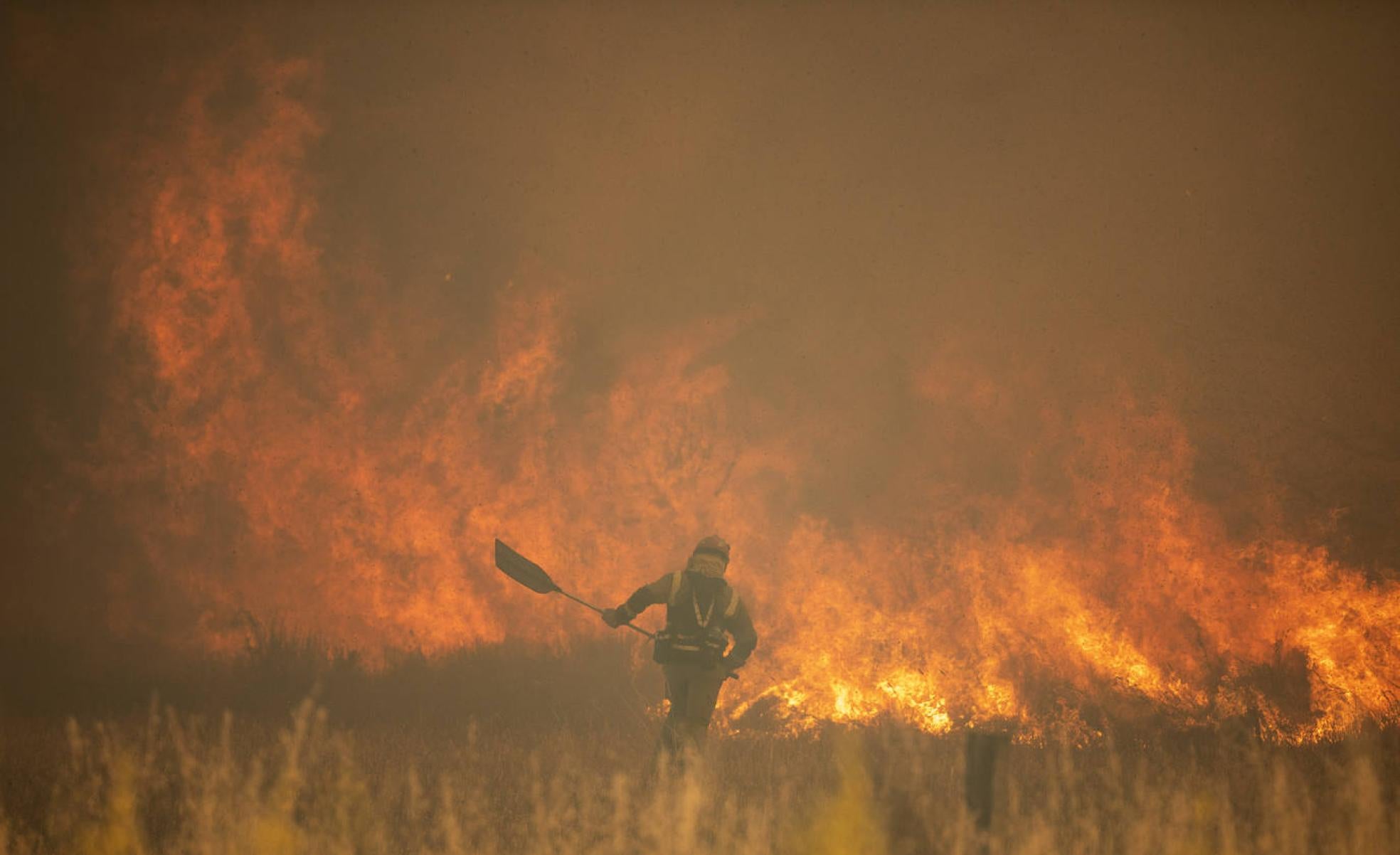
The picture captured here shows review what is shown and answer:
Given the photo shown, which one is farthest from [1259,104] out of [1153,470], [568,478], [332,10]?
[332,10]

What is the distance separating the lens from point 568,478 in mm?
12734

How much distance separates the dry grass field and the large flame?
2.26 feet

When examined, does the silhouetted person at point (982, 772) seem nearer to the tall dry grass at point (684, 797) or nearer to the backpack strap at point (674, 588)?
the tall dry grass at point (684, 797)

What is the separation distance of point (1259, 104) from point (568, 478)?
9.25m

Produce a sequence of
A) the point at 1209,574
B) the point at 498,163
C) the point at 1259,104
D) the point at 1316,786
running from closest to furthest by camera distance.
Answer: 1. the point at 1316,786
2. the point at 1209,574
3. the point at 1259,104
4. the point at 498,163

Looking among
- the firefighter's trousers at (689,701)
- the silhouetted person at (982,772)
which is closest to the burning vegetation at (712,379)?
the firefighter's trousers at (689,701)

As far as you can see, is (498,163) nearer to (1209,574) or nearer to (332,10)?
(332,10)

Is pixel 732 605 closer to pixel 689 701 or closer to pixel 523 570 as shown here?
pixel 689 701

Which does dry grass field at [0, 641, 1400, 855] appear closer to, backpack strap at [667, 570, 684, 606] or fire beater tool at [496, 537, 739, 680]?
backpack strap at [667, 570, 684, 606]

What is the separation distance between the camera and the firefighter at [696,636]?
8.45 metres

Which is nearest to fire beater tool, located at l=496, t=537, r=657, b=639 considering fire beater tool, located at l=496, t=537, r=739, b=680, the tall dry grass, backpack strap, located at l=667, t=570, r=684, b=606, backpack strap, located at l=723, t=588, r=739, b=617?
fire beater tool, located at l=496, t=537, r=739, b=680

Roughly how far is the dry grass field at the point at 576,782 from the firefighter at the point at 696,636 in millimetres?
462

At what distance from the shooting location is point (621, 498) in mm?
12586

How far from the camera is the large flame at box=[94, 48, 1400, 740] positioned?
10.7 metres
